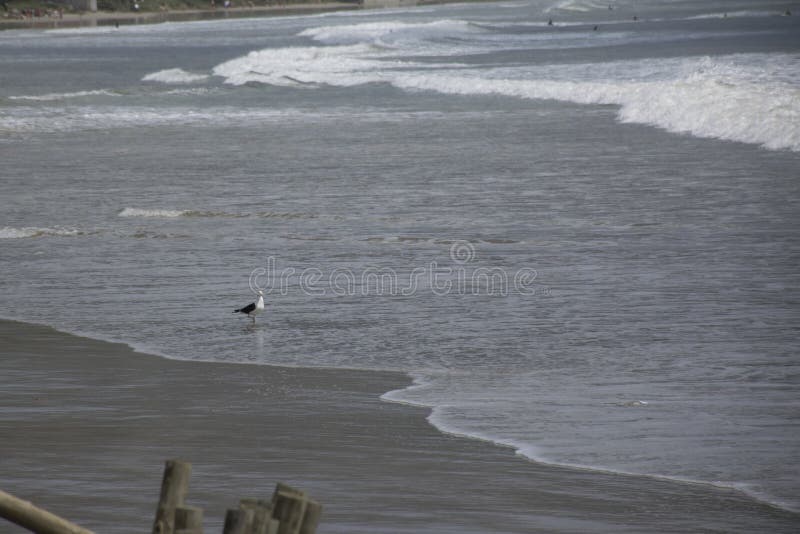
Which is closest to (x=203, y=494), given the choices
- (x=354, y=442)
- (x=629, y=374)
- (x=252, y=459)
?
(x=252, y=459)

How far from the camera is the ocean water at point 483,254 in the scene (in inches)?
323

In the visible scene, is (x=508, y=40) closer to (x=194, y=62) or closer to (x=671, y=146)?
(x=194, y=62)

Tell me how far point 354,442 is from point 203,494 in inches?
46.9

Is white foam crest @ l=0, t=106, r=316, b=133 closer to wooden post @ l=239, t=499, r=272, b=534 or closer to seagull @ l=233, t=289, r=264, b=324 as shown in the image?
seagull @ l=233, t=289, r=264, b=324

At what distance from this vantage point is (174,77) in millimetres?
55906

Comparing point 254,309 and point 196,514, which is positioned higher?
point 196,514

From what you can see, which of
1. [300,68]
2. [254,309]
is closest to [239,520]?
[254,309]

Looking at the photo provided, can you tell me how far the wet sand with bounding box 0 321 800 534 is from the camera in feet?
19.8

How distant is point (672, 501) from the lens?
249 inches

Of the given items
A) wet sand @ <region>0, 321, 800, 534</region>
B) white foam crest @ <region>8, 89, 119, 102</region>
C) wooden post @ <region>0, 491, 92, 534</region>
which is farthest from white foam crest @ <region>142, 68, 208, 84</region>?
wooden post @ <region>0, 491, 92, 534</region>

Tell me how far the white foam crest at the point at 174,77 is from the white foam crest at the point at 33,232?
38277 millimetres

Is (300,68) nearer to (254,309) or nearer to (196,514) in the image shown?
(254,309)

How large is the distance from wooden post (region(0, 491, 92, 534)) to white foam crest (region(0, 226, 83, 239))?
12.1m

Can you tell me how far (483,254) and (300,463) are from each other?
23.2 feet
